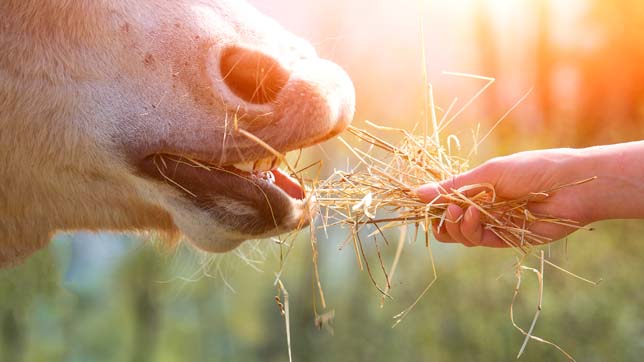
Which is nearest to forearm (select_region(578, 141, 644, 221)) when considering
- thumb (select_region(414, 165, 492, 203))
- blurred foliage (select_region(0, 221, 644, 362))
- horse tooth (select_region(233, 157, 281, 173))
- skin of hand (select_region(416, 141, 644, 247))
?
skin of hand (select_region(416, 141, 644, 247))

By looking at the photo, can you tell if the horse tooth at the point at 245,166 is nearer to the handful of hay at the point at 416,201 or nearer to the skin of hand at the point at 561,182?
the handful of hay at the point at 416,201

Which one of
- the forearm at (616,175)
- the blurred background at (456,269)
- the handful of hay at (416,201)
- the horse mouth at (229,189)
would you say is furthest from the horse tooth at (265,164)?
the blurred background at (456,269)

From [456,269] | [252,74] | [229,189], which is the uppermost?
[252,74]

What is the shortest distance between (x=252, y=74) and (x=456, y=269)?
1113cm

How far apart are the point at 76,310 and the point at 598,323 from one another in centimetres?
1058

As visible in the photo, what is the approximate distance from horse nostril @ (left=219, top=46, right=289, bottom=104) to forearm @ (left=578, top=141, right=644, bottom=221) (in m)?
0.89

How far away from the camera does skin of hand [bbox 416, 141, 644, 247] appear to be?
2369 millimetres

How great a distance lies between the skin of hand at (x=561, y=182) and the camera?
7.77 feet

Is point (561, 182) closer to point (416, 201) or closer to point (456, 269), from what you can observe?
point (416, 201)

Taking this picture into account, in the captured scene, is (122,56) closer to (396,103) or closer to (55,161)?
(55,161)

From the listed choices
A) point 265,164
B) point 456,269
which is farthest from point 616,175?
point 456,269

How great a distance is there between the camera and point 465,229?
2389 mm

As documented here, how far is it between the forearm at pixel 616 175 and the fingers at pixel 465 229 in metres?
0.30

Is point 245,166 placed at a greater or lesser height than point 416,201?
greater
